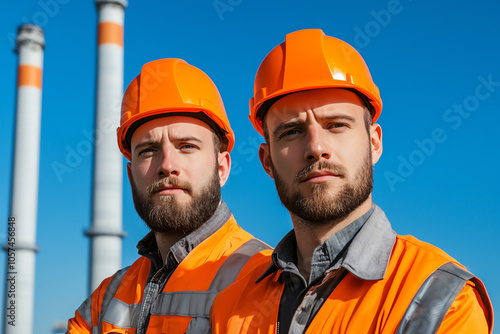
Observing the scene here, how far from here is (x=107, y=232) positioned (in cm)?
1391

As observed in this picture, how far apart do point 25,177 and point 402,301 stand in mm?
18507

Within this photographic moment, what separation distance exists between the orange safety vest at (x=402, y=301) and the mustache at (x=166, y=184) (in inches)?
56.4

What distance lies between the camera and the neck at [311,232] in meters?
2.45

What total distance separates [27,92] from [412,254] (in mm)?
18599

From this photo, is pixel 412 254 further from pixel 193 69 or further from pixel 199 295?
pixel 193 69

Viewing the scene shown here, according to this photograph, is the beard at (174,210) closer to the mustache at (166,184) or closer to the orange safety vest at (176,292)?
the mustache at (166,184)

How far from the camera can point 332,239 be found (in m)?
2.39

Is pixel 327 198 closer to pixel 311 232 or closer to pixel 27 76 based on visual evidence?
pixel 311 232

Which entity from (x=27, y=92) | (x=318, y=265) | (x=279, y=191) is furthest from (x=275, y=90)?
(x=27, y=92)

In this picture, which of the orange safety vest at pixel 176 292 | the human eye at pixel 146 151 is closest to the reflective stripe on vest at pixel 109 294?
the orange safety vest at pixel 176 292

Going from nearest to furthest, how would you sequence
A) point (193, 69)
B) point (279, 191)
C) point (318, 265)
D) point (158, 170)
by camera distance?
point (318, 265), point (279, 191), point (158, 170), point (193, 69)

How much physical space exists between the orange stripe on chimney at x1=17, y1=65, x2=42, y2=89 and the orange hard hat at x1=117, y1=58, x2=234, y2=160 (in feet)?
52.7

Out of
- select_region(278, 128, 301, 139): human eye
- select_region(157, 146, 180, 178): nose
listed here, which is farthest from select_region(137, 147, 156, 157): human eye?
select_region(278, 128, 301, 139): human eye

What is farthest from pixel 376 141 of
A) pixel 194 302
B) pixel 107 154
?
pixel 107 154
